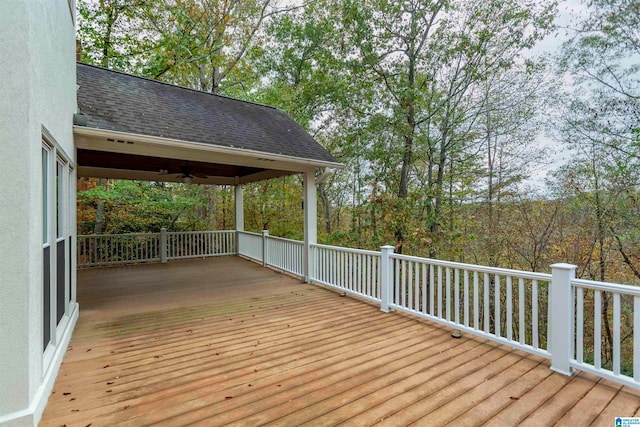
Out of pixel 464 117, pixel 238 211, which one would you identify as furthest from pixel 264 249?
pixel 464 117

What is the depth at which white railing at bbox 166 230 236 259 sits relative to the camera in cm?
913

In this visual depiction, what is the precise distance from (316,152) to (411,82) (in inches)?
140

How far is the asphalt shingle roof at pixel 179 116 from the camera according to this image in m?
4.62

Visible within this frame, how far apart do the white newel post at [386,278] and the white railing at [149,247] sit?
6.68 m

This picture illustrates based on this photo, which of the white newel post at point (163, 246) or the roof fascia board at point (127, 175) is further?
the white newel post at point (163, 246)

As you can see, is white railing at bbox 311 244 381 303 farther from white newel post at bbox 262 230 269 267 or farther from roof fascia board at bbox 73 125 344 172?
white newel post at bbox 262 230 269 267

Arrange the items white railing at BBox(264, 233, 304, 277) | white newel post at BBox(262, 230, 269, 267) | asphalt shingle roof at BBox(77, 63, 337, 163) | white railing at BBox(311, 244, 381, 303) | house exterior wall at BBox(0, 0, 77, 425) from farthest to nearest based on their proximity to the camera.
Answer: white newel post at BBox(262, 230, 269, 267), white railing at BBox(264, 233, 304, 277), white railing at BBox(311, 244, 381, 303), asphalt shingle roof at BBox(77, 63, 337, 163), house exterior wall at BBox(0, 0, 77, 425)

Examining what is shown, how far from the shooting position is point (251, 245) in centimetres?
912

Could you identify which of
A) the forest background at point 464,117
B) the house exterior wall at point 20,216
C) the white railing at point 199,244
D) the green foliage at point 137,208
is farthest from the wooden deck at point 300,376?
the green foliage at point 137,208

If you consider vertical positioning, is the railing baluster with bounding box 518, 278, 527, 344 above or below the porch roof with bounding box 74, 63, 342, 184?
below

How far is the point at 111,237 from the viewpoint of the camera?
27.0 feet

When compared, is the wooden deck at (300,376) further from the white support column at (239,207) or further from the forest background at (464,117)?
the white support column at (239,207)

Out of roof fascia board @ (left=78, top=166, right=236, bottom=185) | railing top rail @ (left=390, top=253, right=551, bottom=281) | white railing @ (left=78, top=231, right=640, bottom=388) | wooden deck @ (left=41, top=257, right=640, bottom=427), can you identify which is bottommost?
wooden deck @ (left=41, top=257, right=640, bottom=427)

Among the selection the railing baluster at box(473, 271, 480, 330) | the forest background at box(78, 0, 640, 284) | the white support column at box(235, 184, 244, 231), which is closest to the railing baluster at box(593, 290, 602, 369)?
the railing baluster at box(473, 271, 480, 330)
